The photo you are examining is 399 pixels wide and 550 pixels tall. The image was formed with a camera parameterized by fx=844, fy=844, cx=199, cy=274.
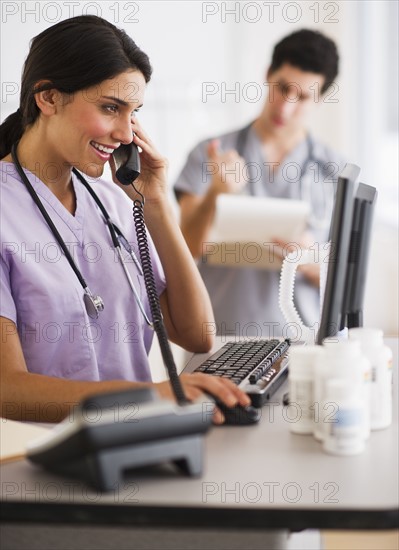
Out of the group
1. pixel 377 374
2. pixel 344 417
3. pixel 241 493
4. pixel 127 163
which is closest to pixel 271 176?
pixel 127 163

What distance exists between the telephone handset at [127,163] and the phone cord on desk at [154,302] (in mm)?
72

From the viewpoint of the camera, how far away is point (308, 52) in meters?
2.69

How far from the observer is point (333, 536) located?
205 cm

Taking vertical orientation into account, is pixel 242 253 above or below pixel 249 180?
below

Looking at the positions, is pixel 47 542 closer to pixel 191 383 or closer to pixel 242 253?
pixel 191 383

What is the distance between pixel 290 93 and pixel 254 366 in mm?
1544

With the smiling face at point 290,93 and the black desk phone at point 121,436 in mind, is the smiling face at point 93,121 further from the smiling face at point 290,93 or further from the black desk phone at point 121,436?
the smiling face at point 290,93

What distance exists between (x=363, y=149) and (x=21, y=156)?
2.67 meters

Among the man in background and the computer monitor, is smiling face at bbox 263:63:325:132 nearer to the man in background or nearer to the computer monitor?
the man in background

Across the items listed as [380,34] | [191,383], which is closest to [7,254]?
[191,383]

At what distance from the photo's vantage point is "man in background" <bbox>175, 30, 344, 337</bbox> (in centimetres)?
266

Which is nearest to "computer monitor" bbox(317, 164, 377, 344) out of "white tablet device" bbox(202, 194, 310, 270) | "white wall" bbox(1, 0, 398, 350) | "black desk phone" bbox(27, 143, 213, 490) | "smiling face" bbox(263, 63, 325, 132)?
"black desk phone" bbox(27, 143, 213, 490)

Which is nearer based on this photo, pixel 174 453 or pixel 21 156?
pixel 174 453

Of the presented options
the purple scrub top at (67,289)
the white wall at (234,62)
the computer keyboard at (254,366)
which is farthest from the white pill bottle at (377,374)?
the white wall at (234,62)
